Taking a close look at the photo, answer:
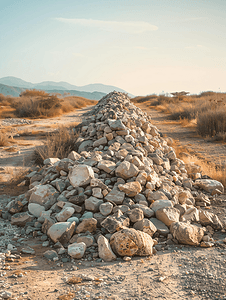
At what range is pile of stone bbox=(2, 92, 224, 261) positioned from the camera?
2.46 m

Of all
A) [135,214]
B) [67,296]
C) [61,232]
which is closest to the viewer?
[67,296]

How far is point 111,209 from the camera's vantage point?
2.85m

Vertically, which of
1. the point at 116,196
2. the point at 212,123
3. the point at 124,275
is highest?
the point at 212,123

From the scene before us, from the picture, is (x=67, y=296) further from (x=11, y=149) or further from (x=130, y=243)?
(x=11, y=149)

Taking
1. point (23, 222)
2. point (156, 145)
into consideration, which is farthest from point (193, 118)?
point (23, 222)

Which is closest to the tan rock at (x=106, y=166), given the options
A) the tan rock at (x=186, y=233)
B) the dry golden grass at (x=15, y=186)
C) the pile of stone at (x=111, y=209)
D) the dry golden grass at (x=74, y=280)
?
the pile of stone at (x=111, y=209)

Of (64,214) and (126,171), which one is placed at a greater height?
(126,171)

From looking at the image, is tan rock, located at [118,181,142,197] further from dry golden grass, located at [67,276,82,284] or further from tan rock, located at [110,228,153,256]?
dry golden grass, located at [67,276,82,284]

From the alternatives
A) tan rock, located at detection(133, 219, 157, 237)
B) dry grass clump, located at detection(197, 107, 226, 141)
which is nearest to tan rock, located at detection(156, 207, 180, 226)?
tan rock, located at detection(133, 219, 157, 237)

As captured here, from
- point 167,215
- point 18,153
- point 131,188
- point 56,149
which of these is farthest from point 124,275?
point 18,153

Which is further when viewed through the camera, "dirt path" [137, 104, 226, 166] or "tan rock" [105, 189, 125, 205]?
"dirt path" [137, 104, 226, 166]

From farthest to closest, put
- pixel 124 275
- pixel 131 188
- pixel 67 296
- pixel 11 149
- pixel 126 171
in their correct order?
pixel 11 149
pixel 126 171
pixel 131 188
pixel 124 275
pixel 67 296

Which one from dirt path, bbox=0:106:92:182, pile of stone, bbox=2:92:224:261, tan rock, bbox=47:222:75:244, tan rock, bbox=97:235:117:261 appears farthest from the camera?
dirt path, bbox=0:106:92:182

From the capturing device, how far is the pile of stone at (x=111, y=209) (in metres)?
2.46
